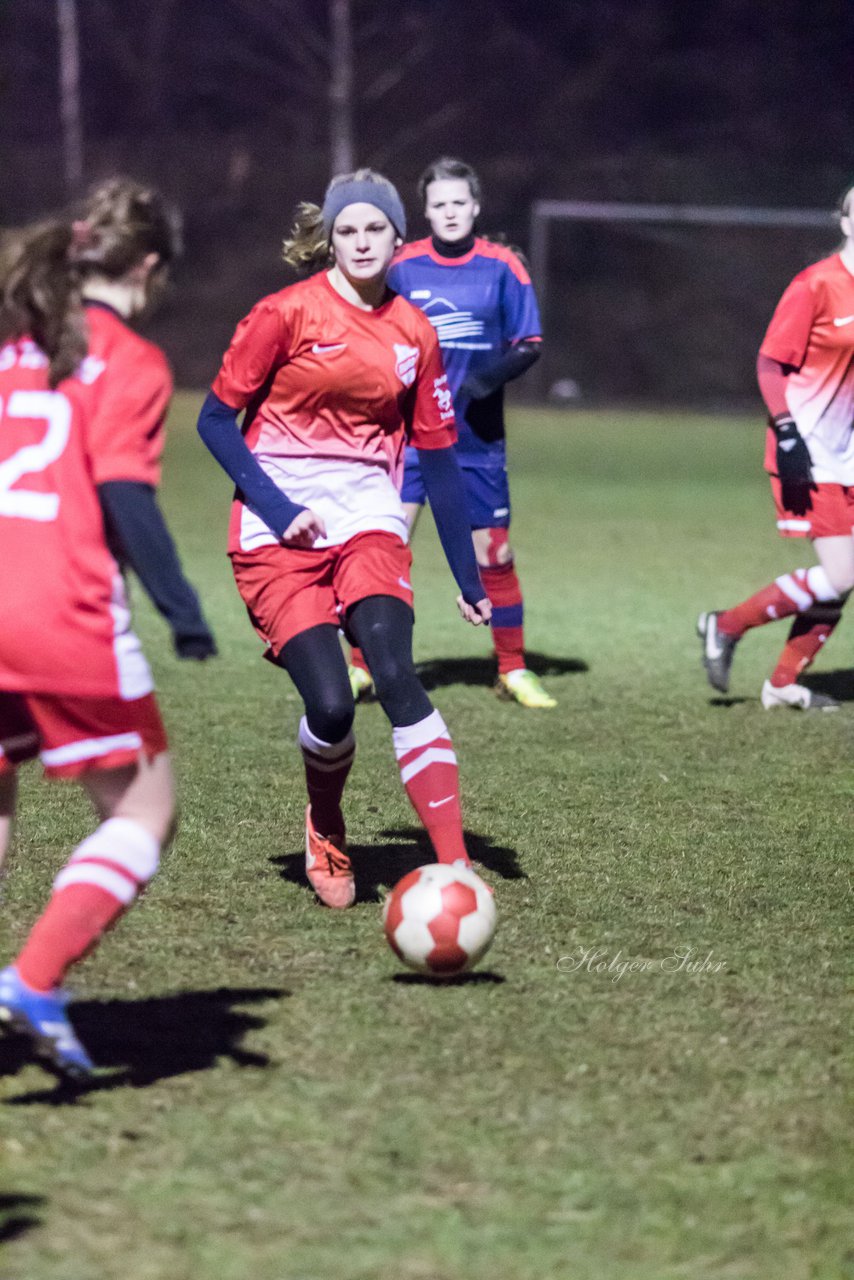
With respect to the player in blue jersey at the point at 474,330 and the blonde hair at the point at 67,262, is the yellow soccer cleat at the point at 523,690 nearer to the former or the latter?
the player in blue jersey at the point at 474,330

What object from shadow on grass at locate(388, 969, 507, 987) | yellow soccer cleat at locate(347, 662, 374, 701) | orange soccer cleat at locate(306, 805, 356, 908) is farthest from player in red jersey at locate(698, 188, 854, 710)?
shadow on grass at locate(388, 969, 507, 987)

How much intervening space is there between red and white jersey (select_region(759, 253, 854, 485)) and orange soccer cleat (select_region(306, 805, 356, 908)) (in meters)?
3.06

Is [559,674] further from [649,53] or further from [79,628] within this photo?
[649,53]

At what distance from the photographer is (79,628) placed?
3.21m

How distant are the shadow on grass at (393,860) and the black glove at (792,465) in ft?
7.54

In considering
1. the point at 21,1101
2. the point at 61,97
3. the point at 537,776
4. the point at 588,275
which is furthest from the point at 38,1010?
A: the point at 61,97

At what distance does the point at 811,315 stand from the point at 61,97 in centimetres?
3462

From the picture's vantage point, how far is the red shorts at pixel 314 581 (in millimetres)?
4504

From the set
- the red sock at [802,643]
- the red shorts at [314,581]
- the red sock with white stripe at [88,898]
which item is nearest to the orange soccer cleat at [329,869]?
the red shorts at [314,581]

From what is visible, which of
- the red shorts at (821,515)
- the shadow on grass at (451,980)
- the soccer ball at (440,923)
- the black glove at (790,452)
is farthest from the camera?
the red shorts at (821,515)

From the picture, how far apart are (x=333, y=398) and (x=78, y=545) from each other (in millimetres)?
1541

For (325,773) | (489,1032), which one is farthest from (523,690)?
(489,1032)

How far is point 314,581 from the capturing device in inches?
179

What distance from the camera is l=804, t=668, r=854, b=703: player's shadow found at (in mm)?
7844
